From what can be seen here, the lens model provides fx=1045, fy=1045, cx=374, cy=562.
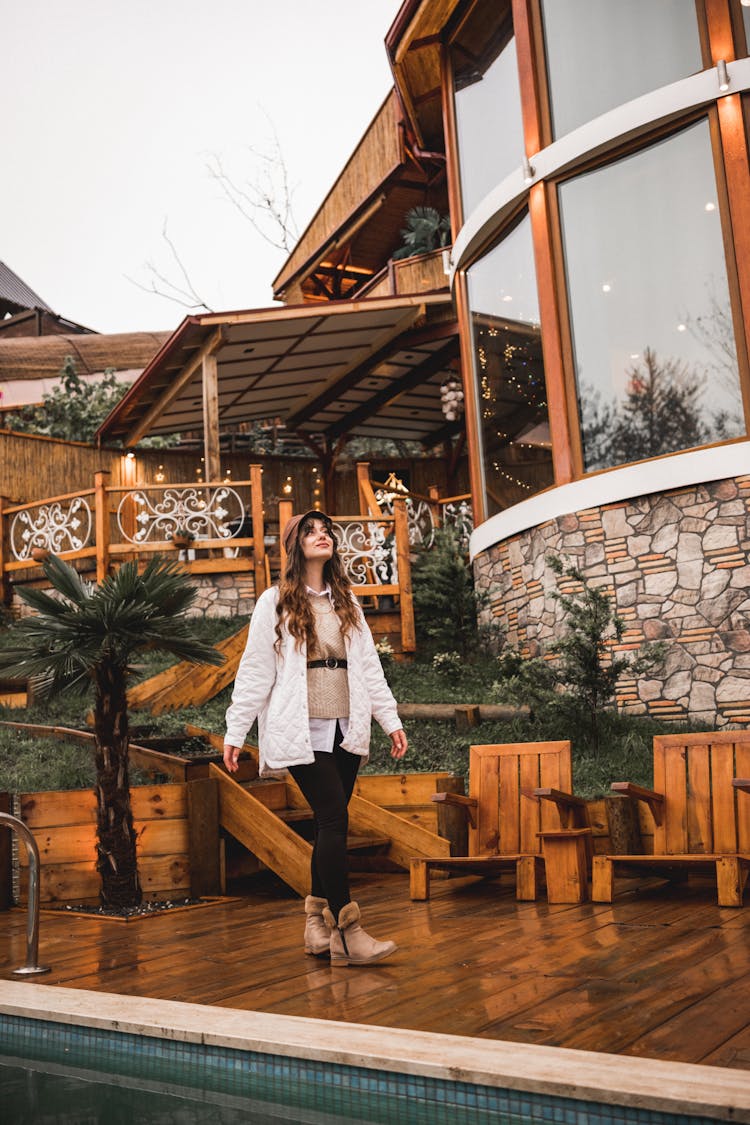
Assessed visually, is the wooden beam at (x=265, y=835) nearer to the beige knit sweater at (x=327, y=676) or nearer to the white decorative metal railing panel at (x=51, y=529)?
the beige knit sweater at (x=327, y=676)

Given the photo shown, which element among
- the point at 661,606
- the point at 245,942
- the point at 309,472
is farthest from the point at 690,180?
the point at 309,472

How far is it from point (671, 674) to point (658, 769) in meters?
3.19

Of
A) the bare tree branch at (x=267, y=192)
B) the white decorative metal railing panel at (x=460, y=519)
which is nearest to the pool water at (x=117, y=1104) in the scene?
the white decorative metal railing panel at (x=460, y=519)

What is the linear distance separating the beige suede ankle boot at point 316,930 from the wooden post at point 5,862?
2671 mm

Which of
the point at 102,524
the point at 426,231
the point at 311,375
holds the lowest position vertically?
the point at 102,524

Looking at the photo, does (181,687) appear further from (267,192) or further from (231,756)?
(267,192)

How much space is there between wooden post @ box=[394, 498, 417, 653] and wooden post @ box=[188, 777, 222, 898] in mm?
5382

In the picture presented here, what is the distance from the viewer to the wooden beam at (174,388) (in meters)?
13.8

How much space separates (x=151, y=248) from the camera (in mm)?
81562

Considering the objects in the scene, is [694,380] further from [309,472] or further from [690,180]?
[309,472]

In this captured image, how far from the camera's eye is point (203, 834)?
6371 millimetres

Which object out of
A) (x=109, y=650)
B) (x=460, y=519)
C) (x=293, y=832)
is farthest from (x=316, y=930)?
(x=460, y=519)

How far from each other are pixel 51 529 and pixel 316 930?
977 cm

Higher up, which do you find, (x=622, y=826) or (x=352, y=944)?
(x=622, y=826)
